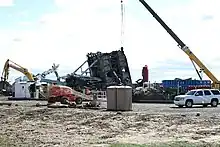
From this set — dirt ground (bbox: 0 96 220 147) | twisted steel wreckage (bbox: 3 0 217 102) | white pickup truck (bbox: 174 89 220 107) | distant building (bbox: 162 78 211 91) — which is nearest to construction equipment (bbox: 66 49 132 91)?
twisted steel wreckage (bbox: 3 0 217 102)

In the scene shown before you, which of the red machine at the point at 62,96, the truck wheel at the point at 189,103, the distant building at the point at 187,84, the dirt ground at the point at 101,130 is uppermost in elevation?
the distant building at the point at 187,84

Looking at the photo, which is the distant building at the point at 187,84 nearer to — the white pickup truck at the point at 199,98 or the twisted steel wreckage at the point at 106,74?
the twisted steel wreckage at the point at 106,74

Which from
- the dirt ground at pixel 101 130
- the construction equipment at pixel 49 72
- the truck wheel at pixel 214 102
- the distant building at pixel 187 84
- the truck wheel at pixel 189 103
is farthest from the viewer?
the construction equipment at pixel 49 72

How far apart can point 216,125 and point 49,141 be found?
887 centimetres

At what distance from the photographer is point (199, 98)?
1855 inches

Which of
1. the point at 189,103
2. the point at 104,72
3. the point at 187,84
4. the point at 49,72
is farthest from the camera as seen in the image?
the point at 49,72

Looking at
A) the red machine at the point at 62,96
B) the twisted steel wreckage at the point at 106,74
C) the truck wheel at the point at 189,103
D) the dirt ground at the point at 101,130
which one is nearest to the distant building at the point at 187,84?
the twisted steel wreckage at the point at 106,74

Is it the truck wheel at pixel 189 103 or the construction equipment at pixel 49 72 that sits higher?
the construction equipment at pixel 49 72

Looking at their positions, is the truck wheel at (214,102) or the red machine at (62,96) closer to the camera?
the truck wheel at (214,102)

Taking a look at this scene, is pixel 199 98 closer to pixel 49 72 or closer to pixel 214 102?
pixel 214 102

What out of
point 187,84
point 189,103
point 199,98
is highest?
point 187,84

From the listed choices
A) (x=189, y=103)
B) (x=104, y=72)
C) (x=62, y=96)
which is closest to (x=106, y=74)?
(x=104, y=72)

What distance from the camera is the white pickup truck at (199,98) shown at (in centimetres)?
4684

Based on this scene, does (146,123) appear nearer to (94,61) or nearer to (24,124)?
(24,124)
